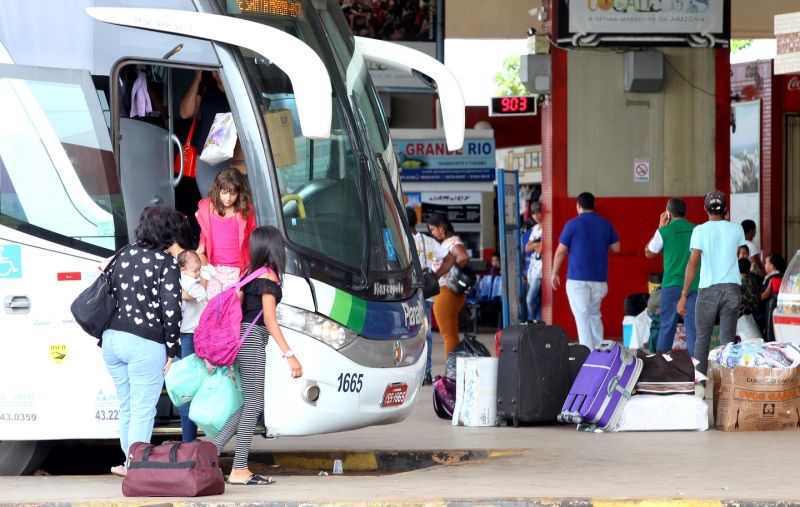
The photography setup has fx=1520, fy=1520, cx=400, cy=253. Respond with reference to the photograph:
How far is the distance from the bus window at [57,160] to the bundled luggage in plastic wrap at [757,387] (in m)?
5.08

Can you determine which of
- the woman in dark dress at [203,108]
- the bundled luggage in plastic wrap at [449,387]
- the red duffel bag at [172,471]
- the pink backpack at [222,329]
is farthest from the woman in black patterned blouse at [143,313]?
the bundled luggage in plastic wrap at [449,387]

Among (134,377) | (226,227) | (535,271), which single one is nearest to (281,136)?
(226,227)

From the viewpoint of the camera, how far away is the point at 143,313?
8164 millimetres

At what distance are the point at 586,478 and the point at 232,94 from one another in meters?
2.99

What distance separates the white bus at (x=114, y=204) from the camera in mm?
8234

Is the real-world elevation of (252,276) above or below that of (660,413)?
above

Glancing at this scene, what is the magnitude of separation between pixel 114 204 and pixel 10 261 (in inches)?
25.2

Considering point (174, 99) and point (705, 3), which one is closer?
point (174, 99)

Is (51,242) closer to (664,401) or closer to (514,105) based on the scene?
(664,401)

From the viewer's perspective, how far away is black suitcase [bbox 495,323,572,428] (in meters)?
11.3

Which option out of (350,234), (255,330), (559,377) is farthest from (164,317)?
(559,377)

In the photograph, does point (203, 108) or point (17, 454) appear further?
point (203, 108)

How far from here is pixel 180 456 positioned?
7.94 meters

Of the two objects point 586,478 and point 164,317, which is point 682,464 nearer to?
point 586,478
